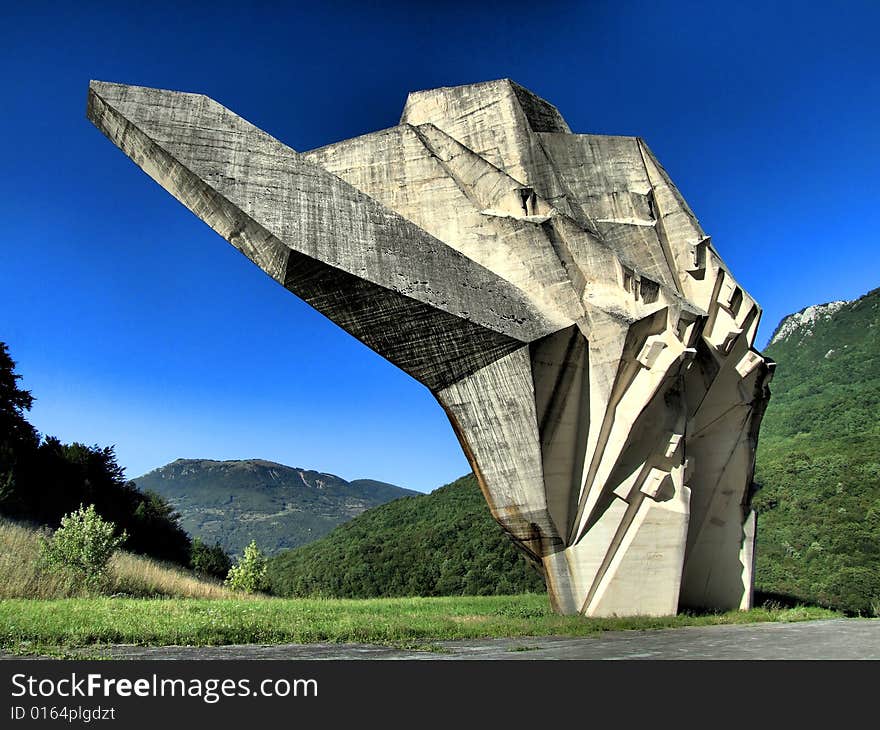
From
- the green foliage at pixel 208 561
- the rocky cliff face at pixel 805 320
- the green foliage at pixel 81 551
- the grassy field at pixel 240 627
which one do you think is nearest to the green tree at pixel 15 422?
the green foliage at pixel 208 561

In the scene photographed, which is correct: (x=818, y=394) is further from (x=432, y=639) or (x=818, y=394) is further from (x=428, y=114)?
(x=432, y=639)

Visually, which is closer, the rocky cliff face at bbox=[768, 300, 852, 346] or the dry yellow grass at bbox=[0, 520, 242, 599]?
the dry yellow grass at bbox=[0, 520, 242, 599]

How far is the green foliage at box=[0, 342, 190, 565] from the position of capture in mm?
26625

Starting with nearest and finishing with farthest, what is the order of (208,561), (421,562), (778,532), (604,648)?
(604,648), (778,532), (421,562), (208,561)

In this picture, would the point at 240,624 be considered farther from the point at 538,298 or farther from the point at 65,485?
the point at 65,485

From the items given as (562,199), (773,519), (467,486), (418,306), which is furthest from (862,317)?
(418,306)

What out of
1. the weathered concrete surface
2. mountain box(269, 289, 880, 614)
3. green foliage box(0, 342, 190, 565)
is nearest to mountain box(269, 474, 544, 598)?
mountain box(269, 289, 880, 614)

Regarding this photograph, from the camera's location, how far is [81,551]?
13844 mm

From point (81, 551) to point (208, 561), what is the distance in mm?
19062

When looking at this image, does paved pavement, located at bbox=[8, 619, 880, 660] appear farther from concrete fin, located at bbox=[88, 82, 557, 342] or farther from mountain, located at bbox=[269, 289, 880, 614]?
mountain, located at bbox=[269, 289, 880, 614]

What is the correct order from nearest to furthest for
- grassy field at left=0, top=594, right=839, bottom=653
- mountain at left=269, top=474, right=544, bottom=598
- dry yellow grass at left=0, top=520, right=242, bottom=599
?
1. grassy field at left=0, top=594, right=839, bottom=653
2. dry yellow grass at left=0, top=520, right=242, bottom=599
3. mountain at left=269, top=474, right=544, bottom=598

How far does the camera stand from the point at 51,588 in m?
12.6

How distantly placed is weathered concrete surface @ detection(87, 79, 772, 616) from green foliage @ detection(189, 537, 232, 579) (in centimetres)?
2362

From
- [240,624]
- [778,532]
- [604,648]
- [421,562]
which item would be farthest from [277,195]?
[778,532]
